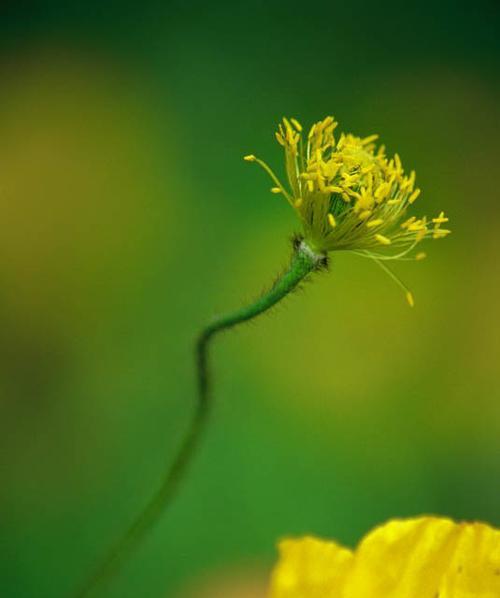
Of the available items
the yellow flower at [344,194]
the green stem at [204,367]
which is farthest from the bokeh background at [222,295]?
the yellow flower at [344,194]

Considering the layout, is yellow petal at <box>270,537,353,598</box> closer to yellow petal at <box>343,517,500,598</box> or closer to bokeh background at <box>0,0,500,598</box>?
yellow petal at <box>343,517,500,598</box>

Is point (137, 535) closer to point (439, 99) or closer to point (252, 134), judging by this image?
point (252, 134)

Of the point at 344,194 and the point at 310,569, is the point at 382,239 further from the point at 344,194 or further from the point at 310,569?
the point at 310,569

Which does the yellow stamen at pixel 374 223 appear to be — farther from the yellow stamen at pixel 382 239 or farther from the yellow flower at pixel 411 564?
the yellow flower at pixel 411 564

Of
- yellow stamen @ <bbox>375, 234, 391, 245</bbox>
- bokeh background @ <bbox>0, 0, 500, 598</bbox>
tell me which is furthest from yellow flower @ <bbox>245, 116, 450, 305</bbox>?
bokeh background @ <bbox>0, 0, 500, 598</bbox>

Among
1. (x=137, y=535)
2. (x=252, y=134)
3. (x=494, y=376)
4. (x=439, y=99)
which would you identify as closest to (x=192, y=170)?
(x=252, y=134)

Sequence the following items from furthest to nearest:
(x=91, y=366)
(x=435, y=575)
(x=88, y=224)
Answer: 1. (x=88, y=224)
2. (x=91, y=366)
3. (x=435, y=575)

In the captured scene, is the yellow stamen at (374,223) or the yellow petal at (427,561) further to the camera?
the yellow stamen at (374,223)
